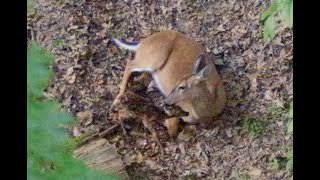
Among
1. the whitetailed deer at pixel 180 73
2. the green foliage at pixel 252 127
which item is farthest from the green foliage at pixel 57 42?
the green foliage at pixel 252 127

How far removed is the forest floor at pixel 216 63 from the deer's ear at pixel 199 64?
0.04m

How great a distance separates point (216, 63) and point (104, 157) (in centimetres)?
43

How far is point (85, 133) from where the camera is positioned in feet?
5.47

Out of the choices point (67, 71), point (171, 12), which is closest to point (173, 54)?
point (171, 12)

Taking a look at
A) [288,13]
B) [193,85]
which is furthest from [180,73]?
[288,13]

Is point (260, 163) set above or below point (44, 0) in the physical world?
below

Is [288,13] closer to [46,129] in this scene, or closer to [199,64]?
[199,64]

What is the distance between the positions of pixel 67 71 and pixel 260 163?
0.63 metres

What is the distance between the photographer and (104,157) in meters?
1.66

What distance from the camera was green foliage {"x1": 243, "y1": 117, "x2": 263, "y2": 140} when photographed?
168 centimetres


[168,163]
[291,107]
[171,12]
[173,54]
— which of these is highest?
[171,12]

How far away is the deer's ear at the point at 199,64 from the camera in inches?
65.5

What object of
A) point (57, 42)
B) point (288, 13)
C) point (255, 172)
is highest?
point (288, 13)

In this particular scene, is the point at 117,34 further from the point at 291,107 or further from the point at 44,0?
the point at 291,107
